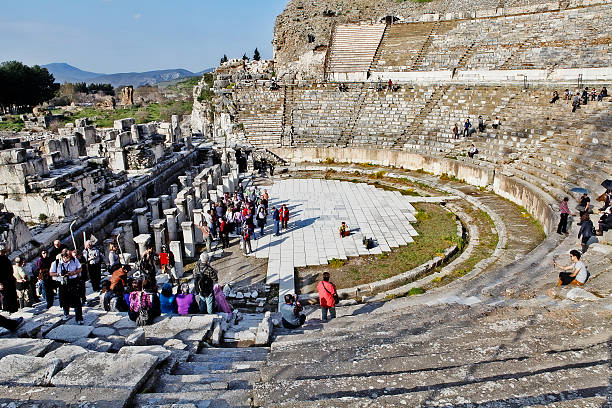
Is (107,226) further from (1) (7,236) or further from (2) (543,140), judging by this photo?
(2) (543,140)

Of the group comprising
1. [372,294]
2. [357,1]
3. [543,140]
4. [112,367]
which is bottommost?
[372,294]

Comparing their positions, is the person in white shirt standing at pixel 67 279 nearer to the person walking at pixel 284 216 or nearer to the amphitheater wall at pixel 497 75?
the person walking at pixel 284 216

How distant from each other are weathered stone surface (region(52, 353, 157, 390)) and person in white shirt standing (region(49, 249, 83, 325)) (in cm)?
243

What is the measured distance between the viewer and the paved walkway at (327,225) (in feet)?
38.0

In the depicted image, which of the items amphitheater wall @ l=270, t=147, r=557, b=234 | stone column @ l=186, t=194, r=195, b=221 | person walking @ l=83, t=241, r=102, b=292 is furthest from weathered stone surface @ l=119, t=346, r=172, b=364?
amphitheater wall @ l=270, t=147, r=557, b=234

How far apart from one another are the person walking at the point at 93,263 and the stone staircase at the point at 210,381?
13.3 ft

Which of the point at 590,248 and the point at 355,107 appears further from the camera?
the point at 355,107

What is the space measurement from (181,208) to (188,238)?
1.83m

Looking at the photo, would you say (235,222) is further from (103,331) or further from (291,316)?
(103,331)

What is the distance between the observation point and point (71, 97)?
66.6 m

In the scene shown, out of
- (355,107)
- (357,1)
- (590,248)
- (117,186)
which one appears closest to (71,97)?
(357,1)

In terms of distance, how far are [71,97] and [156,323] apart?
71837 mm

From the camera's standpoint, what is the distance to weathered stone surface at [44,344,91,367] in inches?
175

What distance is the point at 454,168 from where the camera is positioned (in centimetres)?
1942
